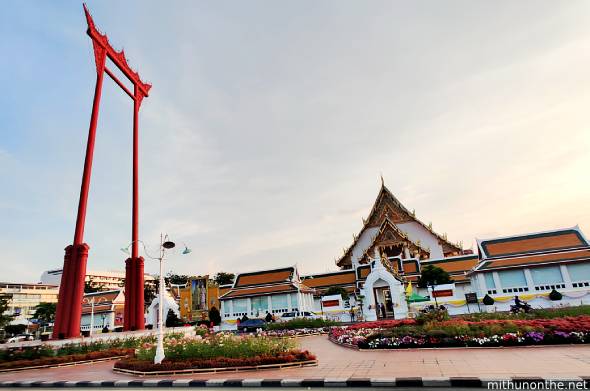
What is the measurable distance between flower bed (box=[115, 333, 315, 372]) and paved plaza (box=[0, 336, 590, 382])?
0.42m

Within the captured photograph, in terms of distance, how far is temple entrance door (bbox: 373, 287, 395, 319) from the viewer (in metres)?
28.0

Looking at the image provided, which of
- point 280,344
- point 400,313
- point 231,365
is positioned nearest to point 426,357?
point 280,344

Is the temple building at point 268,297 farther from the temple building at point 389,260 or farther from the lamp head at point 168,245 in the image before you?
the lamp head at point 168,245

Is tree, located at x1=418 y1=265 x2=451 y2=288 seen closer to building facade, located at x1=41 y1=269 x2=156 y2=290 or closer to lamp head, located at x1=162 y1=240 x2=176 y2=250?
lamp head, located at x1=162 y1=240 x2=176 y2=250

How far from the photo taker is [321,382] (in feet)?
27.5

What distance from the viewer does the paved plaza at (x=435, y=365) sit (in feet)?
26.0

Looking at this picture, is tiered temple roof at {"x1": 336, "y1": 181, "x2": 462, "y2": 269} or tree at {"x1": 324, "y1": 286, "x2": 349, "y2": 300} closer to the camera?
tree at {"x1": 324, "y1": 286, "x2": 349, "y2": 300}

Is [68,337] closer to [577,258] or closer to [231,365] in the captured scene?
[231,365]

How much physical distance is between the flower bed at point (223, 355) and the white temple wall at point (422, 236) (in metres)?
33.6

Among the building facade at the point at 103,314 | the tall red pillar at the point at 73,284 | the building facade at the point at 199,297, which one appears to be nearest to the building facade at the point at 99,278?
the building facade at the point at 103,314

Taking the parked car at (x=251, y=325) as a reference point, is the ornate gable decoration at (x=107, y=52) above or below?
above

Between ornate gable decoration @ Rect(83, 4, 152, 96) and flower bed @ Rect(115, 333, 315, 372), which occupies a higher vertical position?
ornate gable decoration @ Rect(83, 4, 152, 96)

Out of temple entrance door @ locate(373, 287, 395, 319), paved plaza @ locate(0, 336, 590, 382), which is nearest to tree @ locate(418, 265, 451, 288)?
temple entrance door @ locate(373, 287, 395, 319)

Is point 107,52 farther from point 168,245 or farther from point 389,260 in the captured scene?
point 389,260
